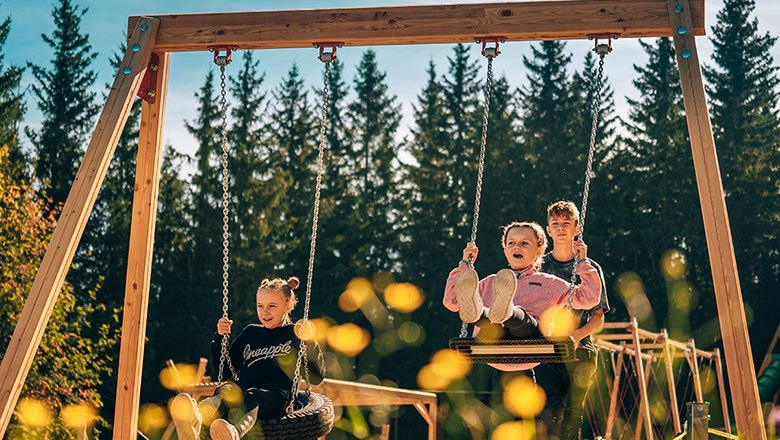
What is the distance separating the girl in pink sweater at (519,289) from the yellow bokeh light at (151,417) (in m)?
21.5

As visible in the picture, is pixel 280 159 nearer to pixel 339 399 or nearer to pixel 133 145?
pixel 133 145

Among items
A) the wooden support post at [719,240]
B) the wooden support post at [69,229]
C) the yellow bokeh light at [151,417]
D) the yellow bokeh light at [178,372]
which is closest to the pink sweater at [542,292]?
the wooden support post at [719,240]

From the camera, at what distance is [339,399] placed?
11.2 meters

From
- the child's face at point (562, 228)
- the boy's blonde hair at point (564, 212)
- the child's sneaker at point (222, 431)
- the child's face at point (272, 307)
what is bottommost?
the child's sneaker at point (222, 431)

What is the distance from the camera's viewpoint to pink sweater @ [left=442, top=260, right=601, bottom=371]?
4.74 metres

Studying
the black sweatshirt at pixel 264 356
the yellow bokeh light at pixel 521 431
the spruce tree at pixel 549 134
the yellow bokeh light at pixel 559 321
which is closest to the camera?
the yellow bokeh light at pixel 559 321

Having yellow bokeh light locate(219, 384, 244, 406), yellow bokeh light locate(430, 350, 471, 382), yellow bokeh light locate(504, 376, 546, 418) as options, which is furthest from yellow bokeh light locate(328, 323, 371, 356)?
yellow bokeh light locate(504, 376, 546, 418)

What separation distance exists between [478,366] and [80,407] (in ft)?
49.2

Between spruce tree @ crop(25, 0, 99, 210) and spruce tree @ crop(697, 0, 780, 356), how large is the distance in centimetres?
1867

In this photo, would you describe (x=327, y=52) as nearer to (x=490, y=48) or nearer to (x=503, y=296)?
(x=490, y=48)

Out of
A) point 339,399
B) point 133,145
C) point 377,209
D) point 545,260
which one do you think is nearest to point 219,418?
point 545,260

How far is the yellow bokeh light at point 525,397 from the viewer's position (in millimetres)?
4801

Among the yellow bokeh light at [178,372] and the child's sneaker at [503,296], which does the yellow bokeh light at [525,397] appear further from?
the yellow bokeh light at [178,372]

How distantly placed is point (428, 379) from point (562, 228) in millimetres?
23687
